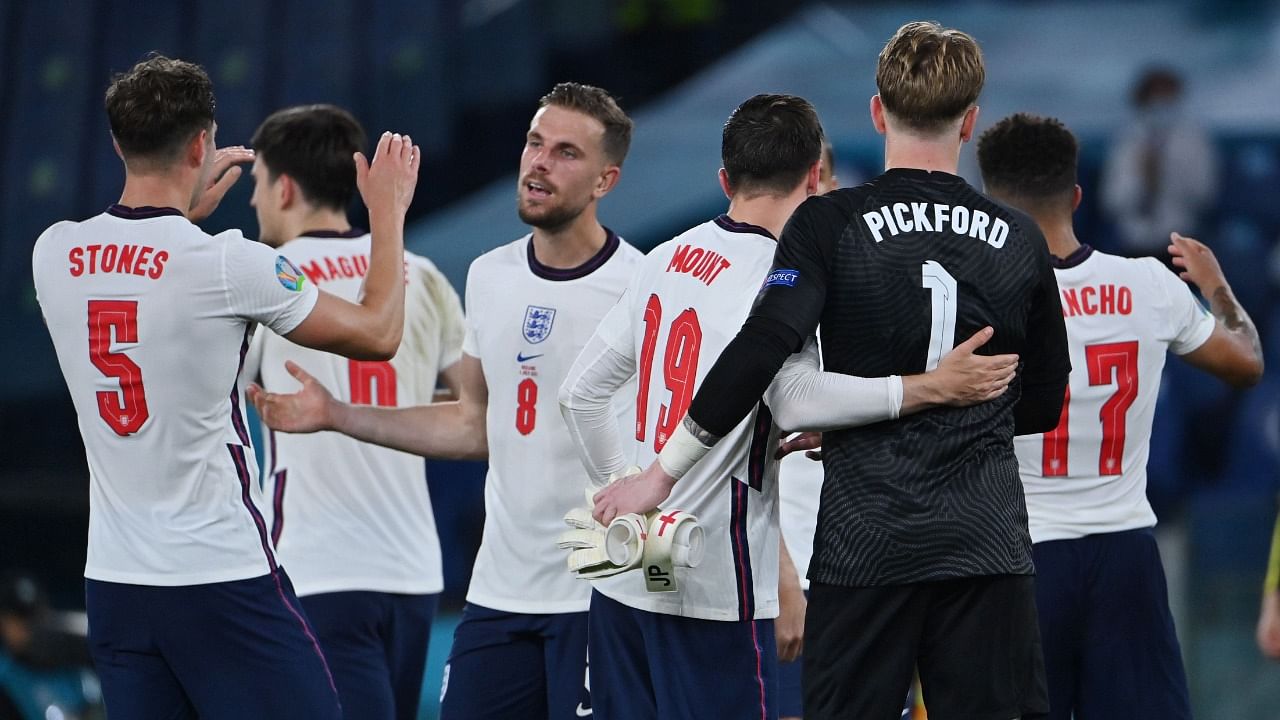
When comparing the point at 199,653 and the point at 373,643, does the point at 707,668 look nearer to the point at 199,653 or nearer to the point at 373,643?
the point at 199,653

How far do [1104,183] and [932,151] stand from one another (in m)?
8.90

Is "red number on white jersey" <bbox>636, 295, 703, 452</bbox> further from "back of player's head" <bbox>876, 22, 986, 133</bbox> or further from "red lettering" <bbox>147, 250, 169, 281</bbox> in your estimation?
"red lettering" <bbox>147, 250, 169, 281</bbox>

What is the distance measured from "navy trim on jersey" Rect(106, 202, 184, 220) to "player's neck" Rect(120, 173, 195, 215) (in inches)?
0.9

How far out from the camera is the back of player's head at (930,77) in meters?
3.26

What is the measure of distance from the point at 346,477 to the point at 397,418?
1.70 feet

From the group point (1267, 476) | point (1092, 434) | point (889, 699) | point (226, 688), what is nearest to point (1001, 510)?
point (889, 699)

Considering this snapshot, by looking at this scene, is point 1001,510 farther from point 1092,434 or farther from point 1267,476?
point 1267,476

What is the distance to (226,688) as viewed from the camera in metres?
3.58

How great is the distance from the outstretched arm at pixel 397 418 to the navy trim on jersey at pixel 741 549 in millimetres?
1207

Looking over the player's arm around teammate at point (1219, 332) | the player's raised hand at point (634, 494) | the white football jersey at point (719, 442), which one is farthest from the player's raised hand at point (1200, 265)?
the player's raised hand at point (634, 494)

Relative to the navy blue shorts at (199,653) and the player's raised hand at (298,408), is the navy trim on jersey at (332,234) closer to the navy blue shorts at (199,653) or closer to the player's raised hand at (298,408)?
the player's raised hand at (298,408)

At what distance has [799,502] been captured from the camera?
5008 millimetres

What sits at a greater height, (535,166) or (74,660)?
(535,166)

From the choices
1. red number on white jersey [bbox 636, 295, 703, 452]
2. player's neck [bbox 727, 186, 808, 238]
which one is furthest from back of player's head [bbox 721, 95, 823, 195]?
red number on white jersey [bbox 636, 295, 703, 452]
